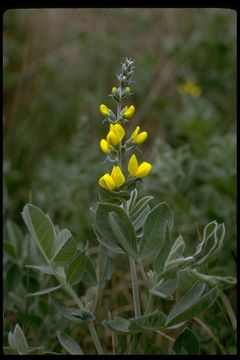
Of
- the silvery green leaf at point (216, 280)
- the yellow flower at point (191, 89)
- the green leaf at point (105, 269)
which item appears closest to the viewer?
the silvery green leaf at point (216, 280)

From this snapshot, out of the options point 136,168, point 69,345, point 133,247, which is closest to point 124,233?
point 133,247

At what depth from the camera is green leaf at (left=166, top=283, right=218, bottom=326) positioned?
1.14 metres

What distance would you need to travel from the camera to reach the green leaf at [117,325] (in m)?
1.15

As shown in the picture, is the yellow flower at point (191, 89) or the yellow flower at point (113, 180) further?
the yellow flower at point (191, 89)

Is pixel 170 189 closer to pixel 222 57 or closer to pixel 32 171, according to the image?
pixel 32 171

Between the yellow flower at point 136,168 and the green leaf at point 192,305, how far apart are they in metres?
0.24

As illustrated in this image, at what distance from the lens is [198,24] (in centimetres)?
400

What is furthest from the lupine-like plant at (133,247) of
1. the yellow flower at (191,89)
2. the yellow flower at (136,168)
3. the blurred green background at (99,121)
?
the yellow flower at (191,89)

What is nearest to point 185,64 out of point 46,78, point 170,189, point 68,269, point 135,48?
point 135,48

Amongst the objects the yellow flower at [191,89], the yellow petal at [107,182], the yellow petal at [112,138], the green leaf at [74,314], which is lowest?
the green leaf at [74,314]

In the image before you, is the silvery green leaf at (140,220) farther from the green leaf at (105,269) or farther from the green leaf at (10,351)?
the green leaf at (10,351)

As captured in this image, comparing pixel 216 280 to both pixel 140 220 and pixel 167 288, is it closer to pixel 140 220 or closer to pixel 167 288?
pixel 167 288

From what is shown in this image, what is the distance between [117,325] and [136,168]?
300mm

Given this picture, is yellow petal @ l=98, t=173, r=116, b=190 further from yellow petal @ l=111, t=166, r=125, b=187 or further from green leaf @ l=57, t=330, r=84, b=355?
green leaf @ l=57, t=330, r=84, b=355
